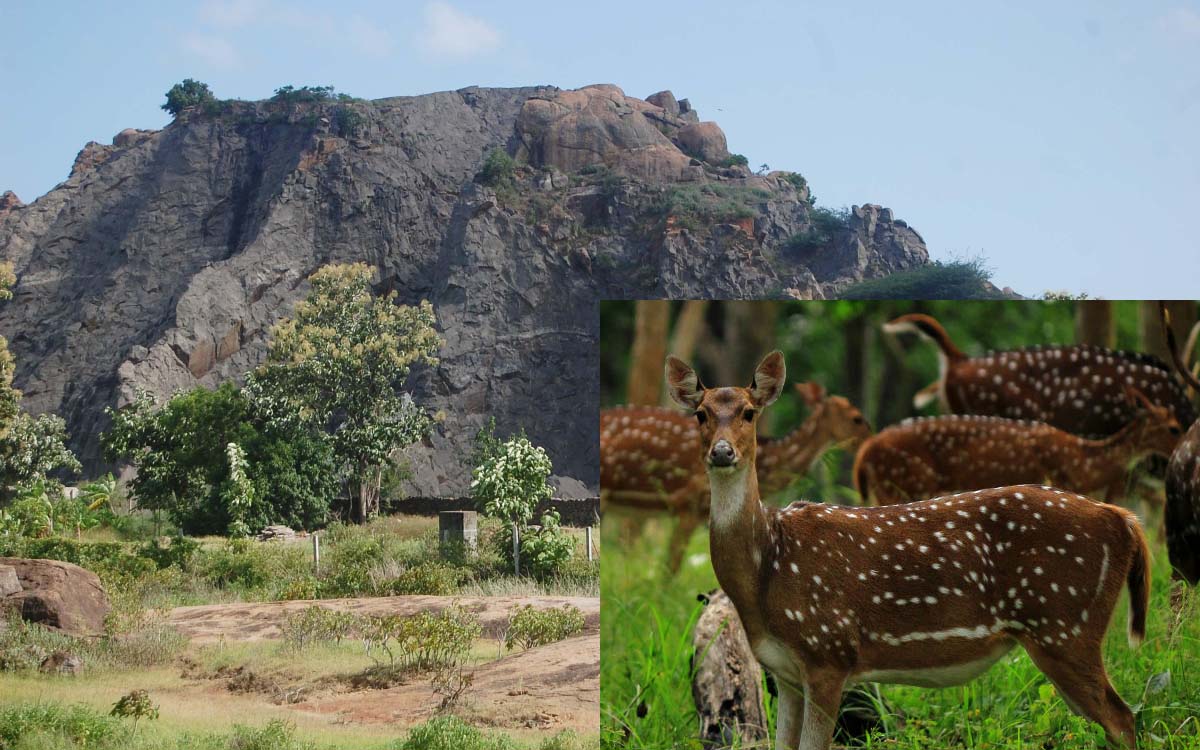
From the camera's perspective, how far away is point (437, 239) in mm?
22500

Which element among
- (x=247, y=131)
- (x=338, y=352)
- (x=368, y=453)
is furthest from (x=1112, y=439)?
(x=247, y=131)

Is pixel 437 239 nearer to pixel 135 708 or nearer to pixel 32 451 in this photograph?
pixel 32 451

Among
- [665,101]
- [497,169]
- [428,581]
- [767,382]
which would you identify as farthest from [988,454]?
[665,101]

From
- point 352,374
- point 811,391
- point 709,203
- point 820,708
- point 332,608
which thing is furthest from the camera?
point 709,203

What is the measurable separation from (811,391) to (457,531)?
4784 millimetres

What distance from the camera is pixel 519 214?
984 inches

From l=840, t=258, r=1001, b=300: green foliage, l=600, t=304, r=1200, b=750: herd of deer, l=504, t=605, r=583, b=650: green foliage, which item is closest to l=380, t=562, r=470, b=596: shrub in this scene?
l=504, t=605, r=583, b=650: green foliage

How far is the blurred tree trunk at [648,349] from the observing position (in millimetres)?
6023

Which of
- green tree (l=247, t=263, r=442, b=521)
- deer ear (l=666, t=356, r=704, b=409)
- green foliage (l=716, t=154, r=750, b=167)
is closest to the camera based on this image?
deer ear (l=666, t=356, r=704, b=409)

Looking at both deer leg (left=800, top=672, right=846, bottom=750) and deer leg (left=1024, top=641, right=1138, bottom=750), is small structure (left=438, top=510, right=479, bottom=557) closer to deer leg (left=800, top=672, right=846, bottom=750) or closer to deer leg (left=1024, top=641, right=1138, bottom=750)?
deer leg (left=800, top=672, right=846, bottom=750)

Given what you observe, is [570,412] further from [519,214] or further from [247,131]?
[247,131]

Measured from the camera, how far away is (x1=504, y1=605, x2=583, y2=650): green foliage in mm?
9367

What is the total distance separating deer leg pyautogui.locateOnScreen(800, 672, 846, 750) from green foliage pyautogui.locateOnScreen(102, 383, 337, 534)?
20.9 feet

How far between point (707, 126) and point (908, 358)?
2337 cm
